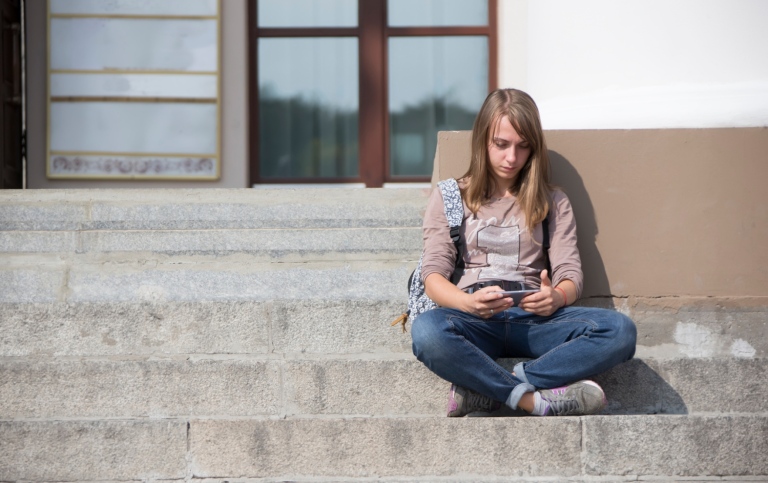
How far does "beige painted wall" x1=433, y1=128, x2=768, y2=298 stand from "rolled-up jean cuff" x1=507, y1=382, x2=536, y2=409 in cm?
85

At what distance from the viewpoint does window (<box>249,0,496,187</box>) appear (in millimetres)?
7402

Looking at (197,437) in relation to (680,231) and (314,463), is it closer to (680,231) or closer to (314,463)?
(314,463)

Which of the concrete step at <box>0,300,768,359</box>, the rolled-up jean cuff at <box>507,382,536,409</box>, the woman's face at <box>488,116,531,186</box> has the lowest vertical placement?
the rolled-up jean cuff at <box>507,382,536,409</box>

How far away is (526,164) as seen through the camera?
11.4ft

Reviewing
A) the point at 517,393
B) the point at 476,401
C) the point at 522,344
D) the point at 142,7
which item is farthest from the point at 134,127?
the point at 517,393

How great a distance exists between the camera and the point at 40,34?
7094 millimetres

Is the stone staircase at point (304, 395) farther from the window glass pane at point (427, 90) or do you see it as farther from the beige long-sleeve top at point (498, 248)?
the window glass pane at point (427, 90)

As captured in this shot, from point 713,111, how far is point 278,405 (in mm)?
2119

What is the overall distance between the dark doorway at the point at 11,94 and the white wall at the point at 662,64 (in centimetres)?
432

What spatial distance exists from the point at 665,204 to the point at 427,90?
393 cm

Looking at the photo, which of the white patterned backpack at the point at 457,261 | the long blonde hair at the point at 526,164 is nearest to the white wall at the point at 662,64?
the long blonde hair at the point at 526,164

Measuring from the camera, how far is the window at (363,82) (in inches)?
291


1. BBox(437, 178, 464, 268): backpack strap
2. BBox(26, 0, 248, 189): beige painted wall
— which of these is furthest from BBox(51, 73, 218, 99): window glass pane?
BBox(437, 178, 464, 268): backpack strap

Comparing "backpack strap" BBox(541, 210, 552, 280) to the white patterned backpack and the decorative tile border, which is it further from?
the decorative tile border
